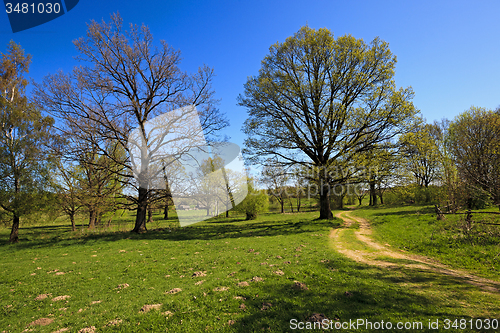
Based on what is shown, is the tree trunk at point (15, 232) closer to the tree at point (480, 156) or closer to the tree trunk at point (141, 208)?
the tree trunk at point (141, 208)

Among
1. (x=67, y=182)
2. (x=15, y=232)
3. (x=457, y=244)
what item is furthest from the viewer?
(x=67, y=182)

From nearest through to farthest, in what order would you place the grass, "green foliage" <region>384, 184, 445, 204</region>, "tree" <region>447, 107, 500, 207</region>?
the grass → "tree" <region>447, 107, 500, 207</region> → "green foliage" <region>384, 184, 445, 204</region>

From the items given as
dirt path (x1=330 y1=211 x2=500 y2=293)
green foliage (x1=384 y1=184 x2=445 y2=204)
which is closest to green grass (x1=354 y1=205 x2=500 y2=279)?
dirt path (x1=330 y1=211 x2=500 y2=293)

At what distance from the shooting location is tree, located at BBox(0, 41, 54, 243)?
17.2 meters

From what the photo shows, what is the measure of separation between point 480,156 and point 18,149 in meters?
31.2

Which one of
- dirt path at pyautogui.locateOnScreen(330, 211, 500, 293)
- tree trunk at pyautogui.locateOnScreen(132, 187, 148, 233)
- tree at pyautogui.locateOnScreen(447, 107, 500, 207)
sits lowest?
dirt path at pyautogui.locateOnScreen(330, 211, 500, 293)

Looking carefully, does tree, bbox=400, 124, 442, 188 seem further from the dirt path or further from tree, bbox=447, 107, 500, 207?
the dirt path

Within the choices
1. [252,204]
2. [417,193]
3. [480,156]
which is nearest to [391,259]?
[480,156]

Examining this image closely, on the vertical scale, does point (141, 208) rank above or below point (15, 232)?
above

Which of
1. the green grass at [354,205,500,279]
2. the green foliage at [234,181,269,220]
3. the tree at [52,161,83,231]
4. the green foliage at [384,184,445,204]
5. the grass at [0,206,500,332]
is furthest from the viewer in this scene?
the green foliage at [234,181,269,220]

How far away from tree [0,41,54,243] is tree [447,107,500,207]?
2497 centimetres

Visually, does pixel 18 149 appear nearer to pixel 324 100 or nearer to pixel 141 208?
pixel 141 208

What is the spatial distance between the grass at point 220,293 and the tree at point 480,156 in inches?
131

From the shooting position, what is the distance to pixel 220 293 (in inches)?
245
